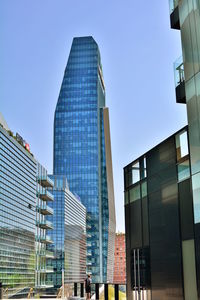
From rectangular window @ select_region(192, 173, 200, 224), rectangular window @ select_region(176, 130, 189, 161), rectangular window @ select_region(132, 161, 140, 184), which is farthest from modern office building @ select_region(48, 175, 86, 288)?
rectangular window @ select_region(192, 173, 200, 224)

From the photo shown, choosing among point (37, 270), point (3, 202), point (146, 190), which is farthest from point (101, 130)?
point (146, 190)

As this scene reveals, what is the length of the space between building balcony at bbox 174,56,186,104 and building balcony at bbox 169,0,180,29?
2039 mm

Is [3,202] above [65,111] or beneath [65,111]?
beneath

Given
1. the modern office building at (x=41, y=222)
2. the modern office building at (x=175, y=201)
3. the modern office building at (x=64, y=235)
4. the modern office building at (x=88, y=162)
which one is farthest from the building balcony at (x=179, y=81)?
the modern office building at (x=88, y=162)

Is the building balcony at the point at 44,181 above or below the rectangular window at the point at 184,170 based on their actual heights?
above

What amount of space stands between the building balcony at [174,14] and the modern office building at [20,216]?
4757cm

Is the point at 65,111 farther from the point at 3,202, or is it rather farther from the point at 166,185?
the point at 166,185

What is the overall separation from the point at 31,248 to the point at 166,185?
220 ft

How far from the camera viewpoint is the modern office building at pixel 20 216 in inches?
2714

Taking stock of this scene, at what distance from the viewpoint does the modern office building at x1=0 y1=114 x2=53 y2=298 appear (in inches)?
2714

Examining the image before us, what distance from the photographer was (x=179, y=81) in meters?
19.8

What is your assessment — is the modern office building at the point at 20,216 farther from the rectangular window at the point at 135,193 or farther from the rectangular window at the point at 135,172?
the rectangular window at the point at 135,172

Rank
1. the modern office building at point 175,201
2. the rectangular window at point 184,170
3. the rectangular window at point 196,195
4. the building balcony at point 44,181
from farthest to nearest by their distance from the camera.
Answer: the building balcony at point 44,181
the rectangular window at point 184,170
the modern office building at point 175,201
the rectangular window at point 196,195

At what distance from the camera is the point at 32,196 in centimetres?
8425
